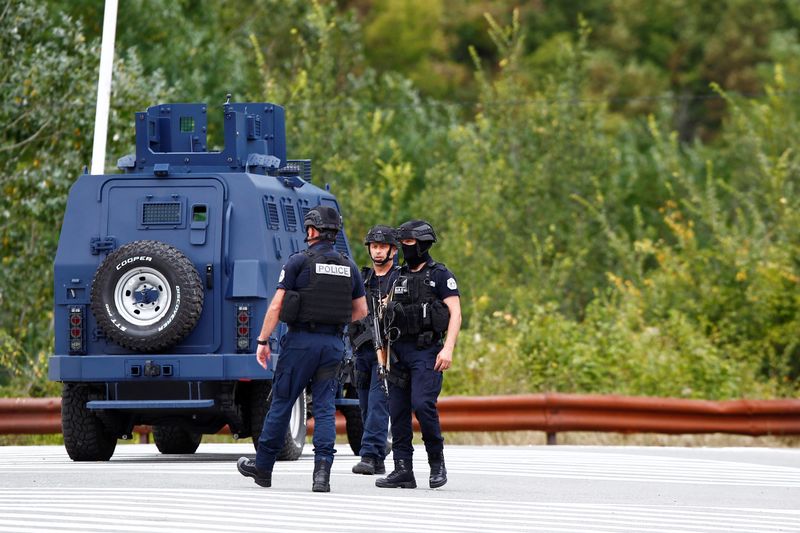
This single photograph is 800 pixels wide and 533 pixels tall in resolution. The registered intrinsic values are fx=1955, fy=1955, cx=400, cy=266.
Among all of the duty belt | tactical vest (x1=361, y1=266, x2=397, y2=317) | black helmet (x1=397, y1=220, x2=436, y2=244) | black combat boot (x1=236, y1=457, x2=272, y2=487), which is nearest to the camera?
the duty belt

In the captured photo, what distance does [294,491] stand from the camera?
13.4 meters

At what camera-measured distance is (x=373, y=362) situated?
15.7 meters

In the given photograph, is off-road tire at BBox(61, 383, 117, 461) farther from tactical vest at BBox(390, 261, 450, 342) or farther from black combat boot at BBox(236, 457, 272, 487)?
tactical vest at BBox(390, 261, 450, 342)

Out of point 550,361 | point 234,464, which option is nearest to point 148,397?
point 234,464

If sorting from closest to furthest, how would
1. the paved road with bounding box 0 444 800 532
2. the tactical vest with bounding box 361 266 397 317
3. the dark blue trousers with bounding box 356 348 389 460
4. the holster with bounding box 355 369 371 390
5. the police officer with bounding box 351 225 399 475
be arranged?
the paved road with bounding box 0 444 800 532, the tactical vest with bounding box 361 266 397 317, the police officer with bounding box 351 225 399 475, the dark blue trousers with bounding box 356 348 389 460, the holster with bounding box 355 369 371 390

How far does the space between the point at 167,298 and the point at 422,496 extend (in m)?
3.97

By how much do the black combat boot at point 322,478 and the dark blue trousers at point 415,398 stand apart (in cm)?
68

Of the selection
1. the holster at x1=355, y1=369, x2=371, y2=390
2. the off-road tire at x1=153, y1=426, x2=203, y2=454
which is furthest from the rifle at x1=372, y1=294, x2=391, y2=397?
the off-road tire at x1=153, y1=426, x2=203, y2=454

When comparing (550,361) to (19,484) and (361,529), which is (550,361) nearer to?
(19,484)

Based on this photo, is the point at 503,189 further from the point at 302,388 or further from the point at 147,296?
the point at 302,388

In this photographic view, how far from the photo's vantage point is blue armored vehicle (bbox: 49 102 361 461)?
1634cm

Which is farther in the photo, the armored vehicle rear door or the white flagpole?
the white flagpole

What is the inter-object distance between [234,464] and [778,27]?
58.0m

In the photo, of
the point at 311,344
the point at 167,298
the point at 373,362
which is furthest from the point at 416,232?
the point at 167,298
